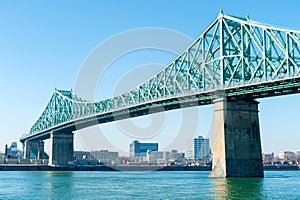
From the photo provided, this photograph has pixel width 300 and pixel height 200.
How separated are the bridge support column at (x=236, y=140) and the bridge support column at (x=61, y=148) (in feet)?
172

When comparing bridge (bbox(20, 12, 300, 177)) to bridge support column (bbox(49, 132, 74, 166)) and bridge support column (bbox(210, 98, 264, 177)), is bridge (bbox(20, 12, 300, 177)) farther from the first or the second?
bridge support column (bbox(49, 132, 74, 166))

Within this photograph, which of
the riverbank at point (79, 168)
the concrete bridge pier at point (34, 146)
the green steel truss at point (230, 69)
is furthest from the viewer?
the concrete bridge pier at point (34, 146)

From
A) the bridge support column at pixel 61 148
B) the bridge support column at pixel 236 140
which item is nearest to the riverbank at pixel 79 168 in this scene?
the bridge support column at pixel 61 148

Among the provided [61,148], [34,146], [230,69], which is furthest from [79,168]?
[230,69]

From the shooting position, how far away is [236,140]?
166ft

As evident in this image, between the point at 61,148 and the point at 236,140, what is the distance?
5633 cm

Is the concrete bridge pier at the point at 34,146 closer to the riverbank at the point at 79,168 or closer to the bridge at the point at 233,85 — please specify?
the riverbank at the point at 79,168

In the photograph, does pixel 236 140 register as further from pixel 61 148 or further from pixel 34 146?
pixel 34 146

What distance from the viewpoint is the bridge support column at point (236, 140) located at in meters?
49.9

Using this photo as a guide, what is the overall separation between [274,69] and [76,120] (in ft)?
154

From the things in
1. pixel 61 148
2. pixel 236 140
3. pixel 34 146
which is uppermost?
pixel 34 146

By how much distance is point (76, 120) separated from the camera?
87812 mm

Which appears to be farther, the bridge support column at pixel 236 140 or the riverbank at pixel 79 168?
the riverbank at pixel 79 168

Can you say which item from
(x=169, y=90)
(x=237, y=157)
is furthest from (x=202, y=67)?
(x=237, y=157)
